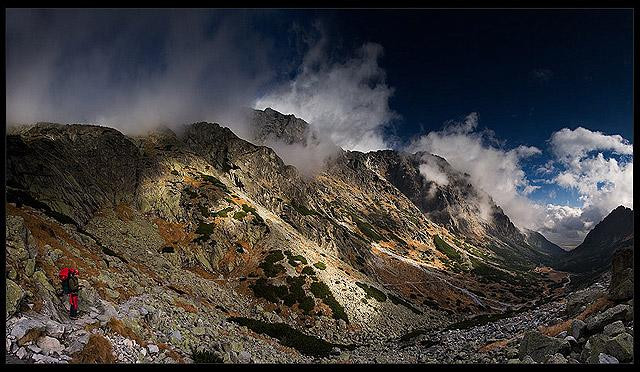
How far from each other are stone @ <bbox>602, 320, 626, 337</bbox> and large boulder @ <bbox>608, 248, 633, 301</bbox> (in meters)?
6.78

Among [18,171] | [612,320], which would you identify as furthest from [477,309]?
[18,171]

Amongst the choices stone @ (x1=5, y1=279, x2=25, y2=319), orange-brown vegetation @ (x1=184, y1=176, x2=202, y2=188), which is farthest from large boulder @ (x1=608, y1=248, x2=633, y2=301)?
orange-brown vegetation @ (x1=184, y1=176, x2=202, y2=188)

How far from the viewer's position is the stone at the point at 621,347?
11.5 metres

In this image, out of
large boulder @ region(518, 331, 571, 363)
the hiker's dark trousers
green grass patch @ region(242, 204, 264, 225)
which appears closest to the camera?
the hiker's dark trousers

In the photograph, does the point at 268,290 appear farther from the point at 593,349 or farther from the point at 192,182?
the point at 593,349

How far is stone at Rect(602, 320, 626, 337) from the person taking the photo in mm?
13430

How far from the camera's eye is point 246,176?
9850 cm

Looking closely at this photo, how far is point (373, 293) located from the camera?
2217 inches

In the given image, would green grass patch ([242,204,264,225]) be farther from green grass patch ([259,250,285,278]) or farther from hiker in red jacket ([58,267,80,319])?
hiker in red jacket ([58,267,80,319])

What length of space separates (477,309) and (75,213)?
286ft

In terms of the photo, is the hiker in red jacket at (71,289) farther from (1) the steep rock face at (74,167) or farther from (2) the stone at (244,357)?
(1) the steep rock face at (74,167)

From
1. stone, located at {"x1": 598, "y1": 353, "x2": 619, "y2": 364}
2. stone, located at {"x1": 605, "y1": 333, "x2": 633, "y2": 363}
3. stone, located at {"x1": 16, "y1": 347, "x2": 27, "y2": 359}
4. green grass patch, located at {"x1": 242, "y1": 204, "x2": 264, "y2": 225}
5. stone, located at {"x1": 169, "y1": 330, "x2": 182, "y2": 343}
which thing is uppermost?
green grass patch, located at {"x1": 242, "y1": 204, "x2": 264, "y2": 225}

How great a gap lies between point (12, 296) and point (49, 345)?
3.13 m
